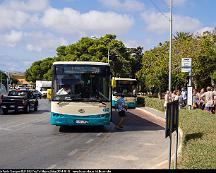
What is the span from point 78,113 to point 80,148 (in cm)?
424

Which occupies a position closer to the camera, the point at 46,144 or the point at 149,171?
the point at 149,171

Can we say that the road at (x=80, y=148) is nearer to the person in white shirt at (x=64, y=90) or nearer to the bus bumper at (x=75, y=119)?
the bus bumper at (x=75, y=119)

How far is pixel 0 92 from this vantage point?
33.7m

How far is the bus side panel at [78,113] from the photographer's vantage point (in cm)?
1689

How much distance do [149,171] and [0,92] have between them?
26568mm

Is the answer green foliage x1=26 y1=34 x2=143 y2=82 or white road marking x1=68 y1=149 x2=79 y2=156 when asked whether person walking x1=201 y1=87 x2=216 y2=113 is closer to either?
white road marking x1=68 y1=149 x2=79 y2=156

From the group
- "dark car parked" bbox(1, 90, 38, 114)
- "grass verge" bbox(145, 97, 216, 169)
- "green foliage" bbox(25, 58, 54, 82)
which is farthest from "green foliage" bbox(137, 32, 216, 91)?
"green foliage" bbox(25, 58, 54, 82)

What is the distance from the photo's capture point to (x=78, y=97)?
1694cm

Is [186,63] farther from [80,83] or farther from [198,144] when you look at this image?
[198,144]

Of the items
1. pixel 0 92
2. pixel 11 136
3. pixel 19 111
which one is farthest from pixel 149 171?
pixel 0 92

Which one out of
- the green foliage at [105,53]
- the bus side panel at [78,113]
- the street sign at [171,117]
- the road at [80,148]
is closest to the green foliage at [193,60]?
the green foliage at [105,53]

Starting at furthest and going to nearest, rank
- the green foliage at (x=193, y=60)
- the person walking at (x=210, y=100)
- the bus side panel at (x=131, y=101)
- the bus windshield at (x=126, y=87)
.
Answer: the green foliage at (x=193, y=60) < the bus windshield at (x=126, y=87) < the bus side panel at (x=131, y=101) < the person walking at (x=210, y=100)

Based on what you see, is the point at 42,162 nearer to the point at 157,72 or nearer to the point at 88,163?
the point at 88,163

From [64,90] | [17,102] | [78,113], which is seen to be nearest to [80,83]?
[64,90]
